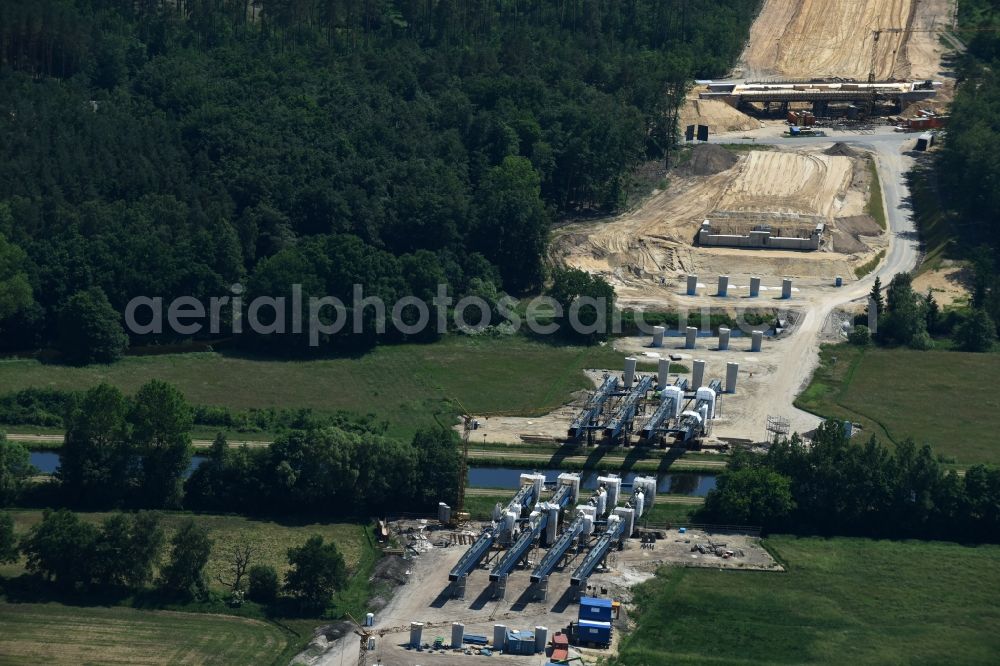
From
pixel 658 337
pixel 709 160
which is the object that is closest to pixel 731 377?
pixel 658 337

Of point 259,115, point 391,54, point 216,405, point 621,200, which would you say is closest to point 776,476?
point 216,405

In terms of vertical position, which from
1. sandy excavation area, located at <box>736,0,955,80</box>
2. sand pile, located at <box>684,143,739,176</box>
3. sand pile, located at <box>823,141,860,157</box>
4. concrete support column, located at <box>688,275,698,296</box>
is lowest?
concrete support column, located at <box>688,275,698,296</box>

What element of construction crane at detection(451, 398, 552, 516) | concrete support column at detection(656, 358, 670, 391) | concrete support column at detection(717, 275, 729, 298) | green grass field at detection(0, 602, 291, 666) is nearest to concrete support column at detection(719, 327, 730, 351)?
concrete support column at detection(656, 358, 670, 391)

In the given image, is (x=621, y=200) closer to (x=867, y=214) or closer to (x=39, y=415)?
(x=867, y=214)

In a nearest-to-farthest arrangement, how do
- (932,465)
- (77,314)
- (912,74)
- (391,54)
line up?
(932,465) → (77,314) → (391,54) → (912,74)

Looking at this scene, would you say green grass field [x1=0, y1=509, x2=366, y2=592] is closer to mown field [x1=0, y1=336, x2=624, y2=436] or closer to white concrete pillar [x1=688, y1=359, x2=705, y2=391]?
mown field [x1=0, y1=336, x2=624, y2=436]
